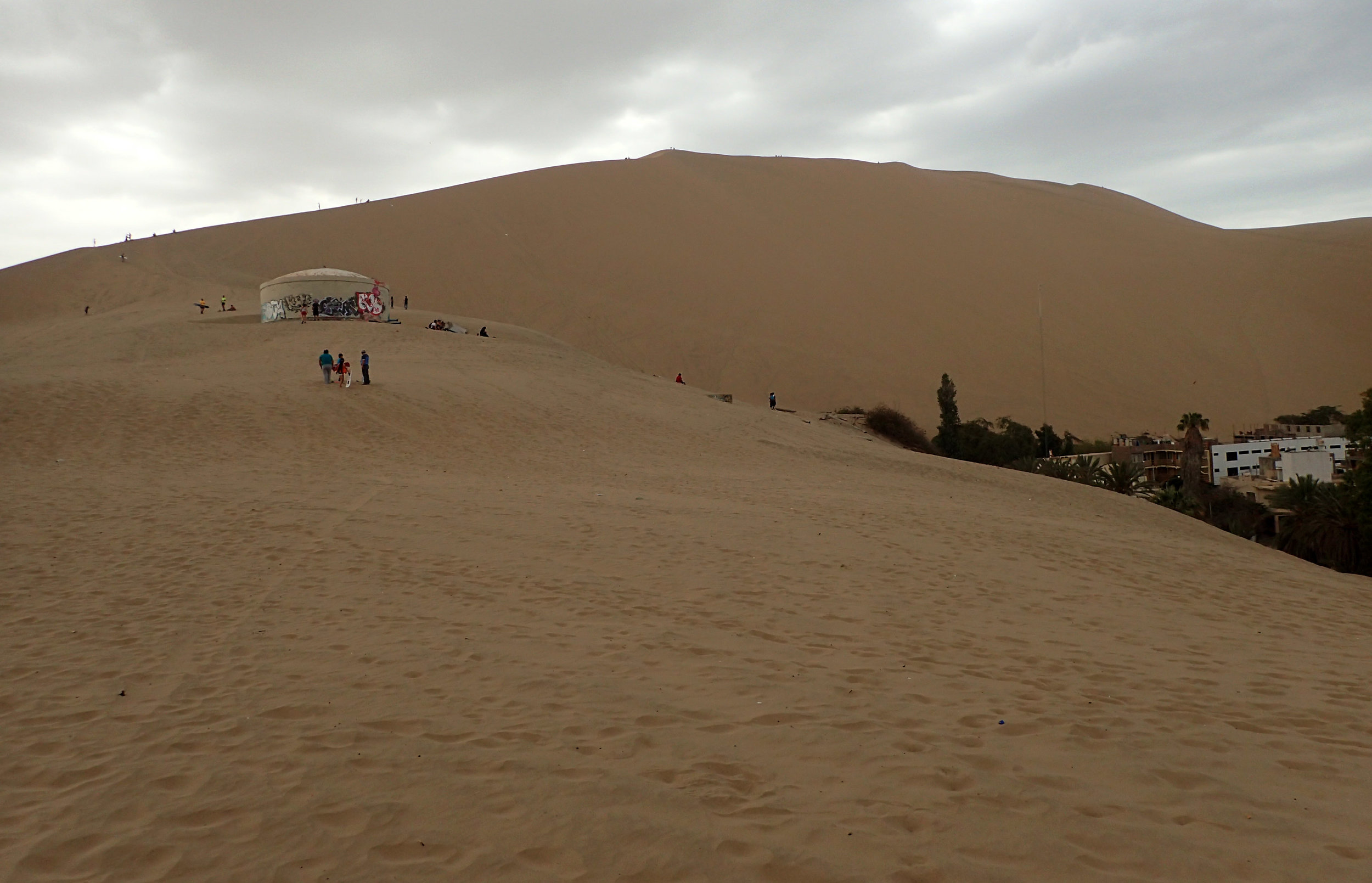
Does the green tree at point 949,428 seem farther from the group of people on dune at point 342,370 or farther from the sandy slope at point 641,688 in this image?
the group of people on dune at point 342,370

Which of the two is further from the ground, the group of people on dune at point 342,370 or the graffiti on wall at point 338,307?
the graffiti on wall at point 338,307

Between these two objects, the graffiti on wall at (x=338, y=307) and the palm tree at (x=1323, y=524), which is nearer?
the palm tree at (x=1323, y=524)

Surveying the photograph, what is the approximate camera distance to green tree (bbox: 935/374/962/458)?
1371 inches

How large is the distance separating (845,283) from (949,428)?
24920mm

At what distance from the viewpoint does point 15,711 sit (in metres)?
5.40

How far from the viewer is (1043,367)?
169ft

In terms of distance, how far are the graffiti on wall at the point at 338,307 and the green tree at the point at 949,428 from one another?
875 inches

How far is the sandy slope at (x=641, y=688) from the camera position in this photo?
388 cm

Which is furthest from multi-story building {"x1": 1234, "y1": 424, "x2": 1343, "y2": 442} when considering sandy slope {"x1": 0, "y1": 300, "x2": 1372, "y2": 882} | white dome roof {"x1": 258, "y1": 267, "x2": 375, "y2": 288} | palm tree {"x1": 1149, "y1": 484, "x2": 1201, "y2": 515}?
white dome roof {"x1": 258, "y1": 267, "x2": 375, "y2": 288}

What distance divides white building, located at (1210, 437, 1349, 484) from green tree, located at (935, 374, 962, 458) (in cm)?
1192

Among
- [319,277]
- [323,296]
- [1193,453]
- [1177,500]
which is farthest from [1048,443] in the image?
[319,277]

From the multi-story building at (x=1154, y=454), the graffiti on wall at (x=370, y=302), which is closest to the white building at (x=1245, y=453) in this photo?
the multi-story building at (x=1154, y=454)

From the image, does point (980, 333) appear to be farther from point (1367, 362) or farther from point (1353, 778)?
point (1353, 778)

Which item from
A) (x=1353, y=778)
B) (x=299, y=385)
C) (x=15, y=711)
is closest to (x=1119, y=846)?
(x=1353, y=778)
